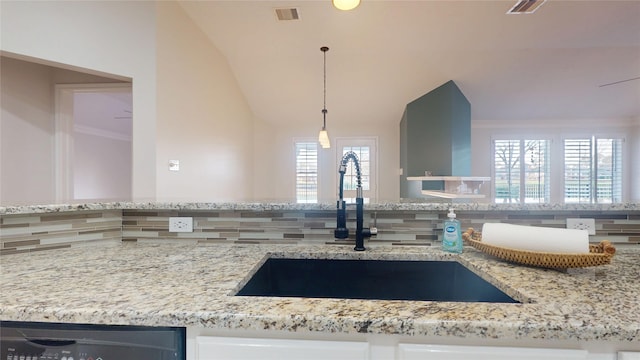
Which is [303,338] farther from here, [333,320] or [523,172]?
[523,172]

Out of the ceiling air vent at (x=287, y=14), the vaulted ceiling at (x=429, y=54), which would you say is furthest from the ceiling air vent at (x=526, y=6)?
the ceiling air vent at (x=287, y=14)

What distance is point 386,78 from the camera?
4816mm

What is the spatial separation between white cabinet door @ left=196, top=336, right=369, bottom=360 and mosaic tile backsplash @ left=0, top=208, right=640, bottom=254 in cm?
62

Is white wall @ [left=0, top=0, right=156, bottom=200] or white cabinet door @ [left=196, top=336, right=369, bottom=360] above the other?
white wall @ [left=0, top=0, right=156, bottom=200]

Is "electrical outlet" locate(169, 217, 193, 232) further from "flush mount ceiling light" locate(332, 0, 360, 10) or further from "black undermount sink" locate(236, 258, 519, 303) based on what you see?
"flush mount ceiling light" locate(332, 0, 360, 10)

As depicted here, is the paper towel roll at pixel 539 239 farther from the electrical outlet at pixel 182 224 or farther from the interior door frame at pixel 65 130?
the interior door frame at pixel 65 130

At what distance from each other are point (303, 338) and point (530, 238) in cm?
79

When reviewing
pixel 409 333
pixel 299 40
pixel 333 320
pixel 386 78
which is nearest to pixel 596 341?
pixel 409 333

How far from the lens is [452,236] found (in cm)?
109

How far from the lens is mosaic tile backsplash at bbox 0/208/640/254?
3.70 ft

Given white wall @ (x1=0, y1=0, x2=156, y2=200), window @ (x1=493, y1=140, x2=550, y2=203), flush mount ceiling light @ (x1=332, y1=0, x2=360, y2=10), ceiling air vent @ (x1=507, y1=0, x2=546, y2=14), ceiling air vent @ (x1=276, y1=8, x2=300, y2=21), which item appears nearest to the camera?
flush mount ceiling light @ (x1=332, y1=0, x2=360, y2=10)

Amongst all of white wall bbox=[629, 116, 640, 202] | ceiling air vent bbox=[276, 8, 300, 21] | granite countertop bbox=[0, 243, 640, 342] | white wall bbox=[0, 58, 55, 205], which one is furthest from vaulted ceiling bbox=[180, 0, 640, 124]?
granite countertop bbox=[0, 243, 640, 342]

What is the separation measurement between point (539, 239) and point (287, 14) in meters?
3.51

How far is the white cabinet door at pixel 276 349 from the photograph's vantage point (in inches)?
24.0
